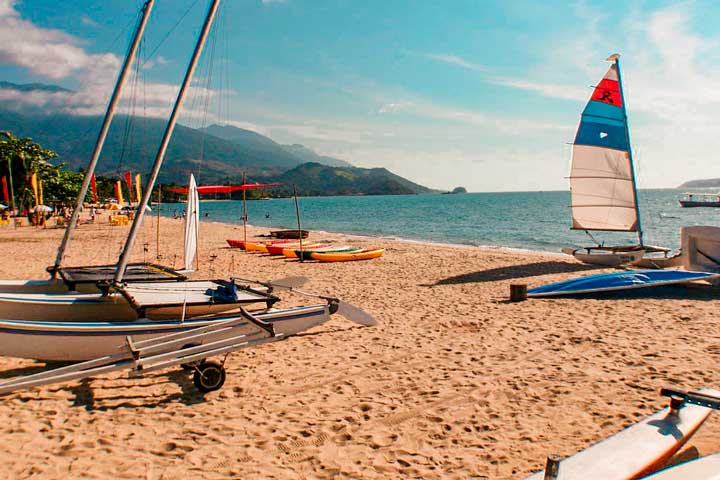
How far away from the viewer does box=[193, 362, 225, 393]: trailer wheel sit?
6.00 m

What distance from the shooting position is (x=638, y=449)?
12.2ft

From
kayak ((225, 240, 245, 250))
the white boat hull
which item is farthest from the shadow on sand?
kayak ((225, 240, 245, 250))

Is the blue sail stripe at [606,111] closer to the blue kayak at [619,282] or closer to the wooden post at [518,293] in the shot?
the blue kayak at [619,282]

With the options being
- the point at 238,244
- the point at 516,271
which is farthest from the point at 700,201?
the point at 238,244

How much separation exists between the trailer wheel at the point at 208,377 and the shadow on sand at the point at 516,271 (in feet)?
29.1

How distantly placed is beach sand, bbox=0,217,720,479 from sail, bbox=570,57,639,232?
7.91 metres

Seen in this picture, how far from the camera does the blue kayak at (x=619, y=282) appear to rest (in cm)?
1206

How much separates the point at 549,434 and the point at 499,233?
3981 cm

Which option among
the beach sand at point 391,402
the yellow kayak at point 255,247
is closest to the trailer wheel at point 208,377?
the beach sand at point 391,402

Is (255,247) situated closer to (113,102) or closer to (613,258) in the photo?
(113,102)

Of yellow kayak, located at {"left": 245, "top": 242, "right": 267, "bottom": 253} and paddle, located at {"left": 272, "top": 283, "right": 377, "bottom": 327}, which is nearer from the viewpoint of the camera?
paddle, located at {"left": 272, "top": 283, "right": 377, "bottom": 327}

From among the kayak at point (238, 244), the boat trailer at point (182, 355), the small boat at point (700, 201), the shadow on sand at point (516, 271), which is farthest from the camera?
the small boat at point (700, 201)

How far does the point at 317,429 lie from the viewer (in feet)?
16.9

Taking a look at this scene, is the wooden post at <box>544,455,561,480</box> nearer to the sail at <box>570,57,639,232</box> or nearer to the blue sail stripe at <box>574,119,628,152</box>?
the sail at <box>570,57,639,232</box>
